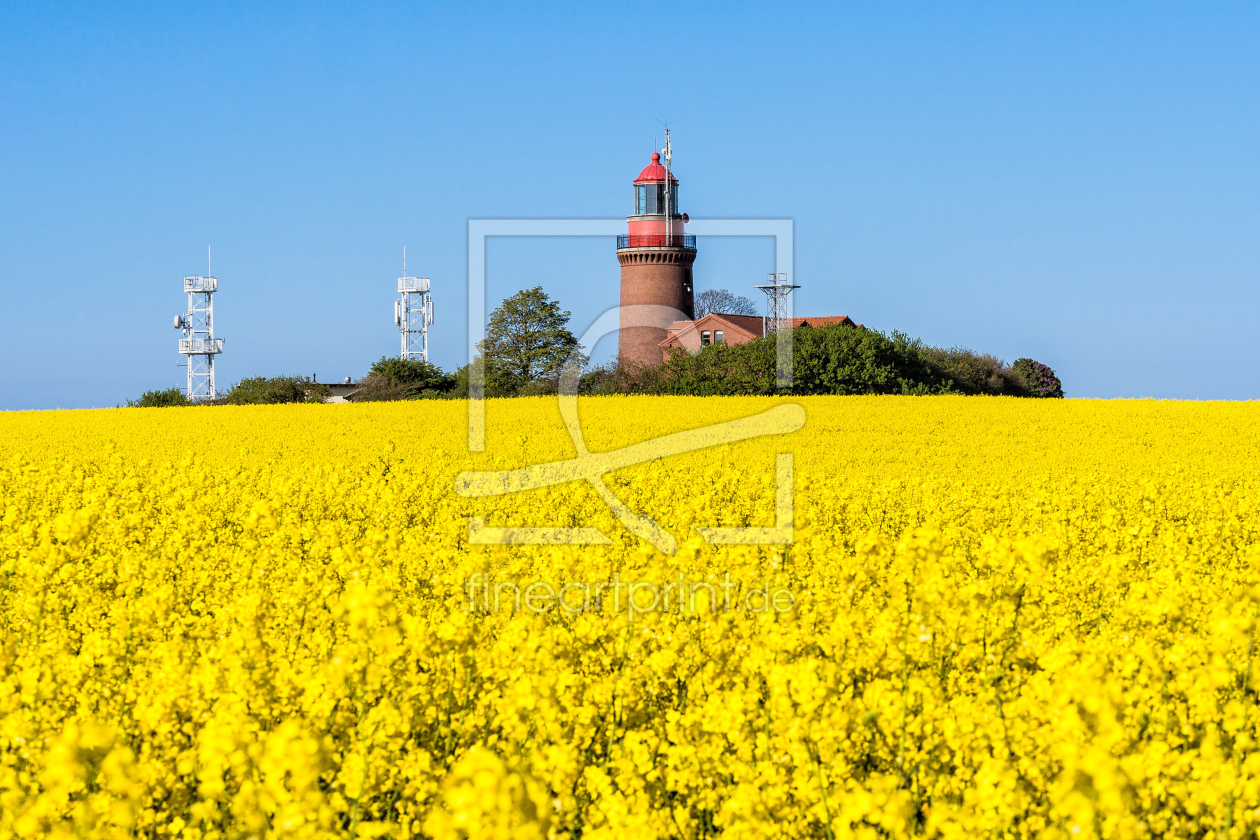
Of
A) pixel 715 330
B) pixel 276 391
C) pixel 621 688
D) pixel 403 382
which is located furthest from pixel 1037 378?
pixel 621 688

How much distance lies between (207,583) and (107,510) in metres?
3.08

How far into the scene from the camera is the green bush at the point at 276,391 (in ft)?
174

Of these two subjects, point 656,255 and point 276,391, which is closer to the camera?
point 656,255

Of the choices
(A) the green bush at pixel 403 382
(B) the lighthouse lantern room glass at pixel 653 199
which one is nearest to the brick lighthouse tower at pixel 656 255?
(B) the lighthouse lantern room glass at pixel 653 199

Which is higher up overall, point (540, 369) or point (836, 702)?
point (540, 369)

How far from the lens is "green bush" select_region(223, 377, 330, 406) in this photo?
53000mm

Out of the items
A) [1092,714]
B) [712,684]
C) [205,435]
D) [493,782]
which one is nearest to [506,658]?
[712,684]

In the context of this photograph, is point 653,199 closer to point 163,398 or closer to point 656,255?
point 656,255

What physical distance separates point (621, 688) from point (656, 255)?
44920 mm

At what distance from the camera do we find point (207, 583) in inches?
277

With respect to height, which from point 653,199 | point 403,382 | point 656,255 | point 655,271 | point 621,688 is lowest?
point 621,688

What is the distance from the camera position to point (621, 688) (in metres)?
4.51

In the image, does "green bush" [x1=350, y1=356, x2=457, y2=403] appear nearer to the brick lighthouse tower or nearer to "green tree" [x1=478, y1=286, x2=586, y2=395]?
"green tree" [x1=478, y1=286, x2=586, y2=395]

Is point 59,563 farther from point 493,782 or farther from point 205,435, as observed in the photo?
point 205,435
